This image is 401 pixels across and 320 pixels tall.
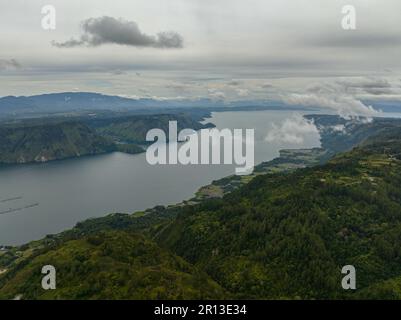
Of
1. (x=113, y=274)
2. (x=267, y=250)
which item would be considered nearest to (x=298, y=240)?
(x=267, y=250)

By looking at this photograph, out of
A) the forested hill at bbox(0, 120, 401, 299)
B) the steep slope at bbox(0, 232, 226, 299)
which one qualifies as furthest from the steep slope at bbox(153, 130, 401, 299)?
the steep slope at bbox(0, 232, 226, 299)

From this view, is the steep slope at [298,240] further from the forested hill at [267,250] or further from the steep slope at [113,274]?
the steep slope at [113,274]

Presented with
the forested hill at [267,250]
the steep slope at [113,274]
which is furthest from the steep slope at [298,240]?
the steep slope at [113,274]

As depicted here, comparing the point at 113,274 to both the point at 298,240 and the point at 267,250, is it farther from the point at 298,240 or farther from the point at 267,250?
the point at 298,240
